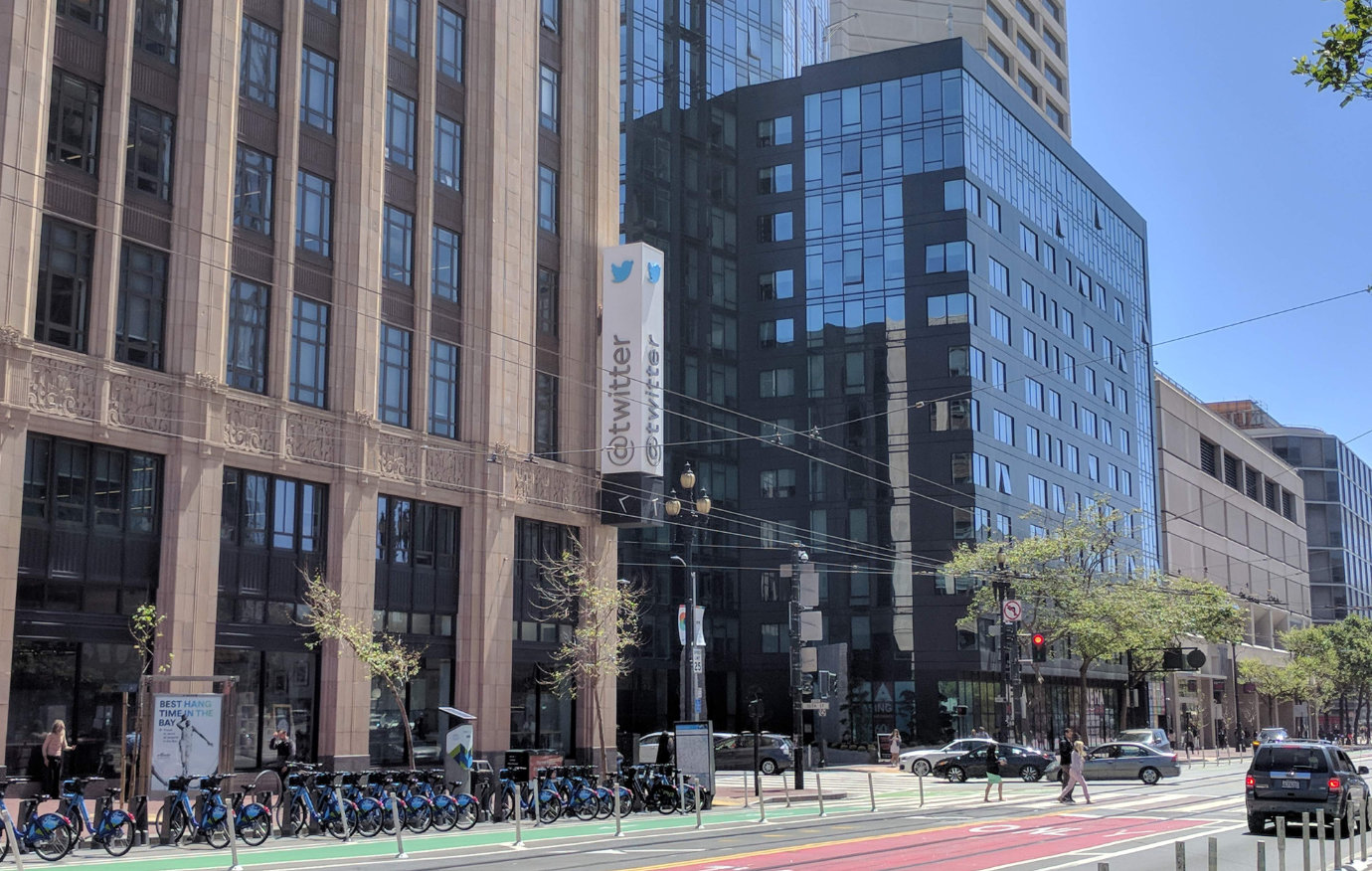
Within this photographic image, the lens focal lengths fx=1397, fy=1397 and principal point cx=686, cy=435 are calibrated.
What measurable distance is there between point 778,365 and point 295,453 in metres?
47.7

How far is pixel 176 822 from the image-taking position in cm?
2355

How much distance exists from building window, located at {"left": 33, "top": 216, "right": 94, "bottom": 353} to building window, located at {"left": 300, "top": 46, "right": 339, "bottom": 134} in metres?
7.87

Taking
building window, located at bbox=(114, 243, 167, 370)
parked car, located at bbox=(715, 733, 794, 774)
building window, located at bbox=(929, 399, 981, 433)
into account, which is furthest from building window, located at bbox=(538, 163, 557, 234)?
building window, located at bbox=(929, 399, 981, 433)

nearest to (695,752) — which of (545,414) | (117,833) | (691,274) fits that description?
(545,414)

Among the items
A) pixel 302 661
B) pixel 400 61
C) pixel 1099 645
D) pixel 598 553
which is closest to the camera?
pixel 302 661

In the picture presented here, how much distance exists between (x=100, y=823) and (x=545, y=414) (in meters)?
23.0

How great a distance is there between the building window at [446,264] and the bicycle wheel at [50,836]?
21.6 meters

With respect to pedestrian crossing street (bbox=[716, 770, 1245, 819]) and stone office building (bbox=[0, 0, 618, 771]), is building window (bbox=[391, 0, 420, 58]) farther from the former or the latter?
pedestrian crossing street (bbox=[716, 770, 1245, 819])

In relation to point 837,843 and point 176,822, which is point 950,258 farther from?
point 176,822

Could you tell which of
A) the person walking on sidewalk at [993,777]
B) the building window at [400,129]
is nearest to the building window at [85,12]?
the building window at [400,129]

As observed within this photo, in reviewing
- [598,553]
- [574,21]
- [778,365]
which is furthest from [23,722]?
[778,365]

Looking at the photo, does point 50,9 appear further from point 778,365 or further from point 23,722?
point 778,365

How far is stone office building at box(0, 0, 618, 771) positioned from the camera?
2972 cm

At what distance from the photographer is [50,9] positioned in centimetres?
2988
